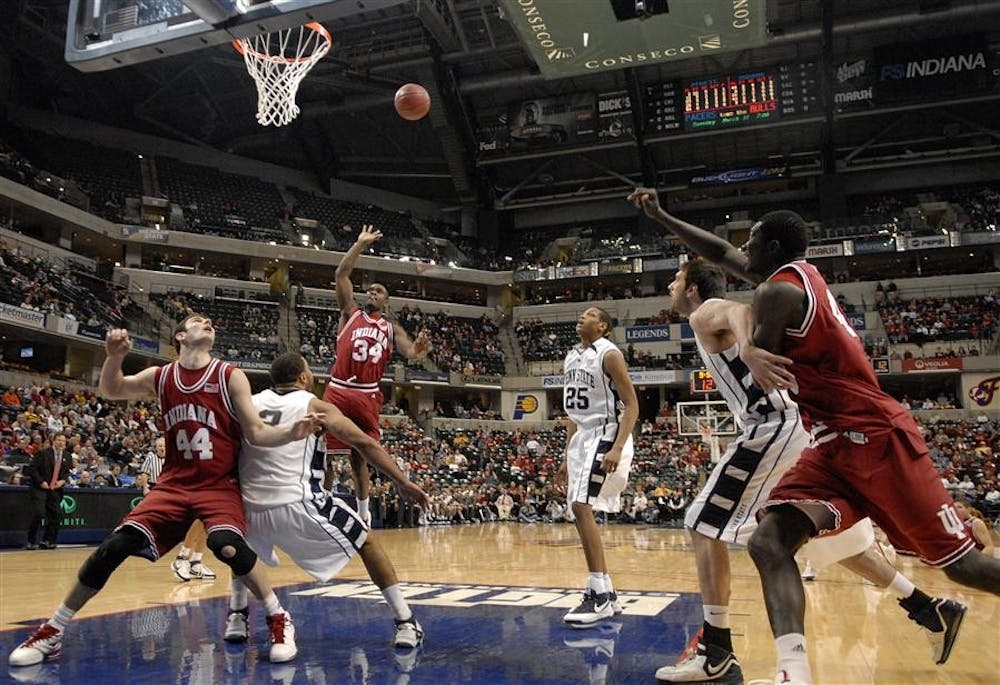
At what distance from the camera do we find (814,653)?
3.71 m

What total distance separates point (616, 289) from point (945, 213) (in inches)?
577

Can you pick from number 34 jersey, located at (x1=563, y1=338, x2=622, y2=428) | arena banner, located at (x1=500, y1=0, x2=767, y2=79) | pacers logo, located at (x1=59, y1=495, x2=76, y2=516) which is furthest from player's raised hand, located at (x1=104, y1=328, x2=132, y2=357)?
arena banner, located at (x1=500, y1=0, x2=767, y2=79)

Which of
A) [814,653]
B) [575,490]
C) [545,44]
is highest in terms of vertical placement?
[545,44]

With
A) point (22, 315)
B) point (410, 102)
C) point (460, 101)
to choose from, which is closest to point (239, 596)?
point (410, 102)

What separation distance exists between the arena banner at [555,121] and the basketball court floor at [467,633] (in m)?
27.3

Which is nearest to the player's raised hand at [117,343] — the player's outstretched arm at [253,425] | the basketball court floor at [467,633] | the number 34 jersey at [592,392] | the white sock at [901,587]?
the player's outstretched arm at [253,425]

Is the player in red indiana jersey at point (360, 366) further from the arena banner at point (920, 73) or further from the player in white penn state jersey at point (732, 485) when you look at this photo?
the arena banner at point (920, 73)

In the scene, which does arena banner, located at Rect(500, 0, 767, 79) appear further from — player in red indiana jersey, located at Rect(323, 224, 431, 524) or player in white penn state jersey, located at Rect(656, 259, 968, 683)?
player in white penn state jersey, located at Rect(656, 259, 968, 683)

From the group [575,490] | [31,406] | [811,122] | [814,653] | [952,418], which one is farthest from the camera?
[811,122]

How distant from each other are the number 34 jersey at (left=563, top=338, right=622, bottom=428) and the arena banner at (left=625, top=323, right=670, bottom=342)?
28368 mm

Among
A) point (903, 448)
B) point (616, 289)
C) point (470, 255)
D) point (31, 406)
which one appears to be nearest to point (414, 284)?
point (470, 255)

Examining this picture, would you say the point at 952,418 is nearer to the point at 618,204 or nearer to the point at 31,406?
the point at 618,204

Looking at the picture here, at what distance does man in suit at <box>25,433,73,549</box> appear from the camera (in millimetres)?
10617

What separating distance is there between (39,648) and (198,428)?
120 cm
